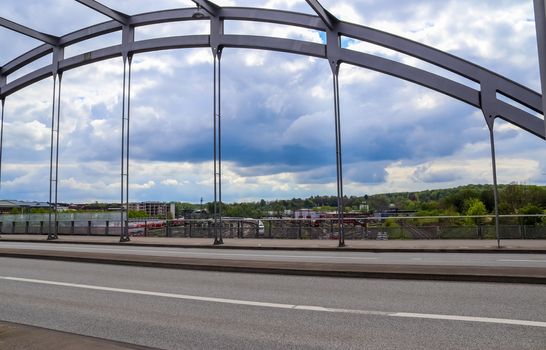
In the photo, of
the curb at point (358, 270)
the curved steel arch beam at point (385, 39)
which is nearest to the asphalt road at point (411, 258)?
the curb at point (358, 270)

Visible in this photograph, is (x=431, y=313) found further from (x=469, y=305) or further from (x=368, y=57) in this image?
(x=368, y=57)

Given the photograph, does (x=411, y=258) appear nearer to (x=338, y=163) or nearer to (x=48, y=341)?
(x=338, y=163)

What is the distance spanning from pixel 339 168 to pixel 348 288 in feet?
33.3

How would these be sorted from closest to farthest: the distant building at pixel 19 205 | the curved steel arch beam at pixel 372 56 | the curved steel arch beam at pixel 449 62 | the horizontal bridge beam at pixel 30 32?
the curved steel arch beam at pixel 449 62
the curved steel arch beam at pixel 372 56
the horizontal bridge beam at pixel 30 32
the distant building at pixel 19 205

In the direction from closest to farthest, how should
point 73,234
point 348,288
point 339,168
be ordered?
point 348,288, point 339,168, point 73,234

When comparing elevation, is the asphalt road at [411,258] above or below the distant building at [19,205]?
below

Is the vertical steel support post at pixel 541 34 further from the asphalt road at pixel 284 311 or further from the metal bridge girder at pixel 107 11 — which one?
the metal bridge girder at pixel 107 11

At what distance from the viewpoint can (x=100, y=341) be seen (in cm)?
491

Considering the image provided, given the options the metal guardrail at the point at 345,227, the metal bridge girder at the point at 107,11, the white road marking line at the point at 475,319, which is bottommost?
the white road marking line at the point at 475,319

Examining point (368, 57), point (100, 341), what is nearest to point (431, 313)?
point (100, 341)

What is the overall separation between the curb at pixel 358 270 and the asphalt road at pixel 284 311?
28 centimetres

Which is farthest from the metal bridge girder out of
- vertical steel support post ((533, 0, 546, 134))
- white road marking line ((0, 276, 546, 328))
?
vertical steel support post ((533, 0, 546, 134))

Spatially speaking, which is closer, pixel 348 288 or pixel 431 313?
pixel 431 313

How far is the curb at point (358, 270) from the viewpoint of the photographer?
8352mm
